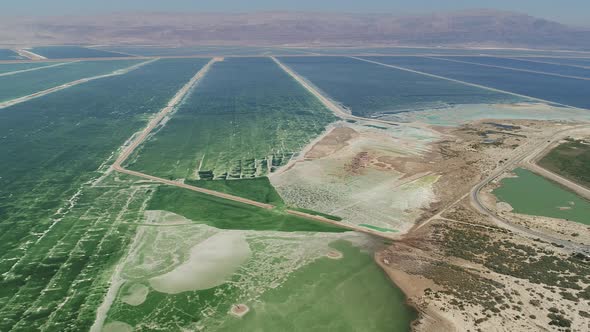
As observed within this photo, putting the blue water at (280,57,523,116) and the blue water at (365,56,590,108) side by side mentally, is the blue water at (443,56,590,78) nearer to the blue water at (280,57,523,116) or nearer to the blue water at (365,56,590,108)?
the blue water at (365,56,590,108)

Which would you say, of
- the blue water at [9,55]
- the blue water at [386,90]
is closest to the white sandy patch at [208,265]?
the blue water at [386,90]

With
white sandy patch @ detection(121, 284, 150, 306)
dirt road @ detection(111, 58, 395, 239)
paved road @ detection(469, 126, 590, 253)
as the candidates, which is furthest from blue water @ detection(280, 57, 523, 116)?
white sandy patch @ detection(121, 284, 150, 306)

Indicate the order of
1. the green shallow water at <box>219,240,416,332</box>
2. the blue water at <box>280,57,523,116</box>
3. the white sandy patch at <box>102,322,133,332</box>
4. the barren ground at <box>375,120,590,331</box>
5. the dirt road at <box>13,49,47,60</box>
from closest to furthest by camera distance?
the white sandy patch at <box>102,322,133,332</box> → the barren ground at <box>375,120,590,331</box> → the green shallow water at <box>219,240,416,332</box> → the blue water at <box>280,57,523,116</box> → the dirt road at <box>13,49,47,60</box>

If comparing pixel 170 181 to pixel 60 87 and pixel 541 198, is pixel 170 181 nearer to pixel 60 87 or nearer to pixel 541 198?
pixel 541 198

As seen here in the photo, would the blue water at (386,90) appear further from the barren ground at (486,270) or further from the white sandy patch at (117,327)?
the white sandy patch at (117,327)

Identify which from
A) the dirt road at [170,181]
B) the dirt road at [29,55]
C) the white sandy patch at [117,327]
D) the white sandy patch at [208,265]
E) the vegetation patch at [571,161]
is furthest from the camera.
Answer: the dirt road at [29,55]

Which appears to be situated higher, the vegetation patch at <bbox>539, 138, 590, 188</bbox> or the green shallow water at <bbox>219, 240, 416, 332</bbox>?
the vegetation patch at <bbox>539, 138, 590, 188</bbox>
